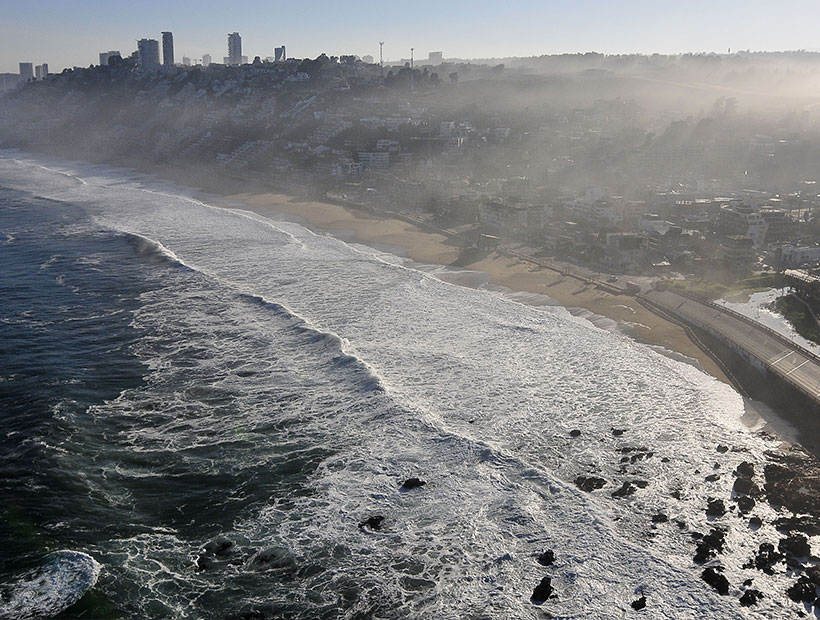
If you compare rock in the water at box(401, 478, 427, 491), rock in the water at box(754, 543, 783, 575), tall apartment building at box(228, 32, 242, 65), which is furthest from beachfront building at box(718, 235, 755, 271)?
tall apartment building at box(228, 32, 242, 65)

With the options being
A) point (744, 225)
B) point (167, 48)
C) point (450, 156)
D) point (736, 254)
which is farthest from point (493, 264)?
point (167, 48)

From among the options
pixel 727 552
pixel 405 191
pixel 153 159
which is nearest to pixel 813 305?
pixel 727 552

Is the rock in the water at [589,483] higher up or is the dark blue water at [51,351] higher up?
the dark blue water at [51,351]

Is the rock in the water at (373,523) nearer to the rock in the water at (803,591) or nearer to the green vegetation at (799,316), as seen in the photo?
the rock in the water at (803,591)

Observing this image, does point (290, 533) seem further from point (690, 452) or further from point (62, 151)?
point (62, 151)

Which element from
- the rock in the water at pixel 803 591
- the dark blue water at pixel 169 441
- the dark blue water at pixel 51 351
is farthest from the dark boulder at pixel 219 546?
the rock in the water at pixel 803 591

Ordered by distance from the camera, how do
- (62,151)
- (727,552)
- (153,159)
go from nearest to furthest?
(727,552), (153,159), (62,151)
